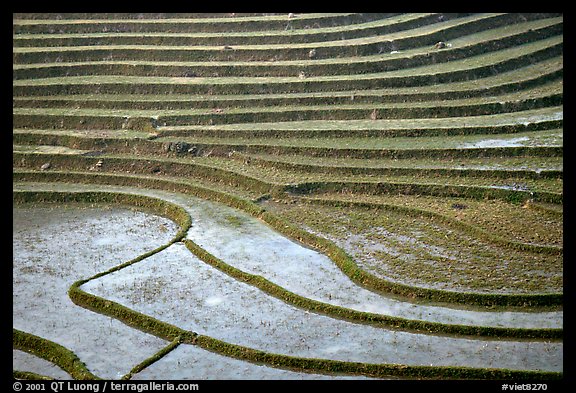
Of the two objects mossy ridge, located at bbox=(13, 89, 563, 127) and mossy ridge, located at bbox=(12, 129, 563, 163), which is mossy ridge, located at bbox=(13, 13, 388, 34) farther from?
mossy ridge, located at bbox=(12, 129, 563, 163)

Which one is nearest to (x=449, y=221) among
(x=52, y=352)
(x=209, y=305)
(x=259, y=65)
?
(x=209, y=305)

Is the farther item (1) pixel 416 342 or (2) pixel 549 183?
(2) pixel 549 183

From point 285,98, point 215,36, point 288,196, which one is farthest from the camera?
point 215,36

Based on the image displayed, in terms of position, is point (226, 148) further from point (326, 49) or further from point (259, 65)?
point (326, 49)

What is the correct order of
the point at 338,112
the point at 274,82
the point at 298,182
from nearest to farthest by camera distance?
the point at 298,182, the point at 338,112, the point at 274,82

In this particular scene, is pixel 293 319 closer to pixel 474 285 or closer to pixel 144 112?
pixel 474 285

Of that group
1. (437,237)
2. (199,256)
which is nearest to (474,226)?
(437,237)

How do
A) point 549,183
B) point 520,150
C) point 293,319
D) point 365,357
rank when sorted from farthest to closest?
1. point 520,150
2. point 549,183
3. point 293,319
4. point 365,357

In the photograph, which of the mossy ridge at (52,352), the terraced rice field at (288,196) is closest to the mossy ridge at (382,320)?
the terraced rice field at (288,196)
